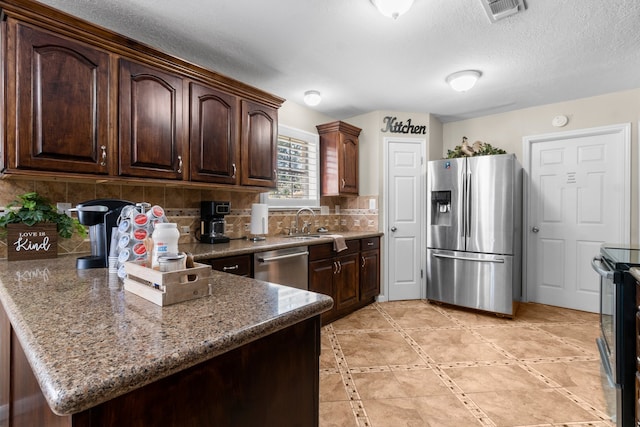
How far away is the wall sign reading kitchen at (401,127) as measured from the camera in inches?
158

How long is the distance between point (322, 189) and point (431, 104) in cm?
168

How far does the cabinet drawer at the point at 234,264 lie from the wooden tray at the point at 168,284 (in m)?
1.10

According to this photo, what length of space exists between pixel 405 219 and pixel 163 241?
11.1 ft

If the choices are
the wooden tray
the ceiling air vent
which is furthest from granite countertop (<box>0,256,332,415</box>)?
the ceiling air vent

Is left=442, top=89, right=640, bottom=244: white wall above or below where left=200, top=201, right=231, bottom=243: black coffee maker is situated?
above

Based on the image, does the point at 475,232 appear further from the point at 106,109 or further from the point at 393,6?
the point at 106,109

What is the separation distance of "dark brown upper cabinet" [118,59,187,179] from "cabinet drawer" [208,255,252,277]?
0.69 meters

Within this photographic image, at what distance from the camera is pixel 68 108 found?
69.8 inches

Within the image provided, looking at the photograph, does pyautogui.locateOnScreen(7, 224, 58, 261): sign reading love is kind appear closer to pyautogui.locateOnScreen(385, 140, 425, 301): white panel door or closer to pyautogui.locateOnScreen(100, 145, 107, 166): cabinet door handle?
pyautogui.locateOnScreen(100, 145, 107, 166): cabinet door handle

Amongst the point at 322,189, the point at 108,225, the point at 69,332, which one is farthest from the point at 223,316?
the point at 322,189

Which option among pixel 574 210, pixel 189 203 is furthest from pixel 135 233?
pixel 574 210

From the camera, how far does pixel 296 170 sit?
3.77m

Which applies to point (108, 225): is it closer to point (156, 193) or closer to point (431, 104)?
point (156, 193)

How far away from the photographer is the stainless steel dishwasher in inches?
96.9
